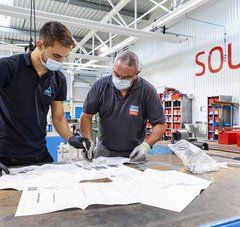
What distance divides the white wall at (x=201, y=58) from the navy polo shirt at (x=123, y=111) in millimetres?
4553

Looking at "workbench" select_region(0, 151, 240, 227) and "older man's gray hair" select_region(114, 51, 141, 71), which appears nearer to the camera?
"workbench" select_region(0, 151, 240, 227)

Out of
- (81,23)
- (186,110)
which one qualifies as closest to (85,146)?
(81,23)

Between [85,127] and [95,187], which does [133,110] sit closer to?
[85,127]

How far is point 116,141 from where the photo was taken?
169 cm

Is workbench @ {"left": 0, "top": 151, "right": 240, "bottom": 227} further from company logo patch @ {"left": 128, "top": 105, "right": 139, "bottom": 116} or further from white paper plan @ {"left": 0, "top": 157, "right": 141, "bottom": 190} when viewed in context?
company logo patch @ {"left": 128, "top": 105, "right": 139, "bottom": 116}

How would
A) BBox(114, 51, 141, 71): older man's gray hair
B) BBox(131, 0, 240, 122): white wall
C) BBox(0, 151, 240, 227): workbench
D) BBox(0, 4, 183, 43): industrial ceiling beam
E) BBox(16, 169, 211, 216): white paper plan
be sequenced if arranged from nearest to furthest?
BBox(0, 151, 240, 227): workbench, BBox(16, 169, 211, 216): white paper plan, BBox(114, 51, 141, 71): older man's gray hair, BBox(0, 4, 183, 43): industrial ceiling beam, BBox(131, 0, 240, 122): white wall

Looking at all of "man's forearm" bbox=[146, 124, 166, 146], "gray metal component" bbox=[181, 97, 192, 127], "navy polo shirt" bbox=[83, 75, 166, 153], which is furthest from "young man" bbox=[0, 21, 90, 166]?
"gray metal component" bbox=[181, 97, 192, 127]

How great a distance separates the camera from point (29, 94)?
137cm

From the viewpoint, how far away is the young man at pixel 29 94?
131 cm

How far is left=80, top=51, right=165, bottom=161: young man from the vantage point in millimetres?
1671

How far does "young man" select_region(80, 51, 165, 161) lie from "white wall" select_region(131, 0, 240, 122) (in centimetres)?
456

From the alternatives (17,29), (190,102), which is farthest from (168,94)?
(17,29)

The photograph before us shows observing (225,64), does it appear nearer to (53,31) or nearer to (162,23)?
(162,23)

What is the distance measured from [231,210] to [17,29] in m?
8.96
